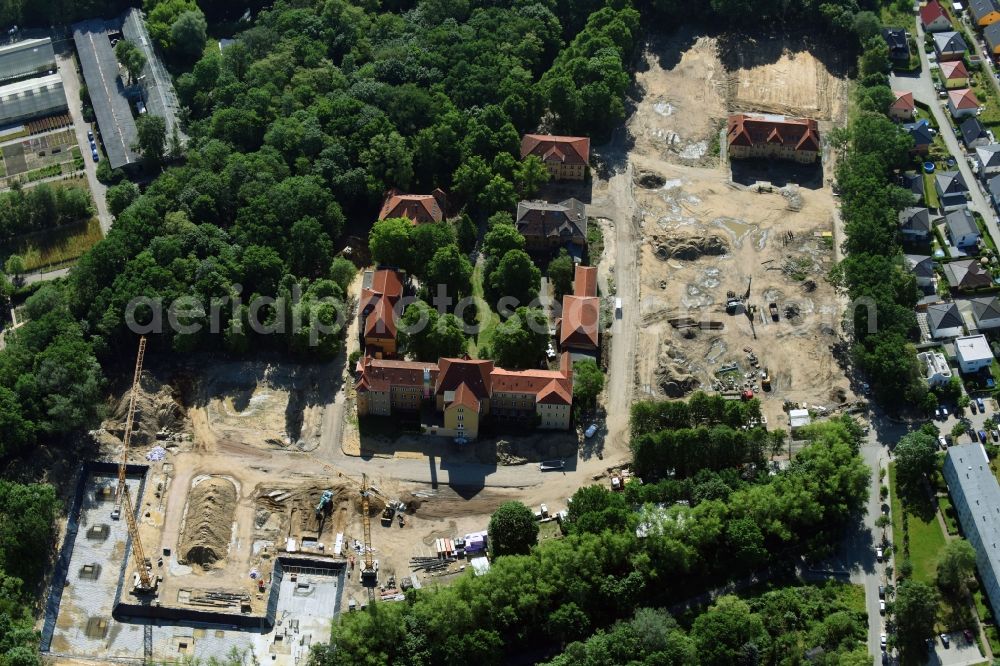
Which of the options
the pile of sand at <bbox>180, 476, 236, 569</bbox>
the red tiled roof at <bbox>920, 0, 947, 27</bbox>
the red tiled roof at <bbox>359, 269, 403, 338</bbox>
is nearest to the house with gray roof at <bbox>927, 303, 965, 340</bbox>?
the red tiled roof at <bbox>920, 0, 947, 27</bbox>

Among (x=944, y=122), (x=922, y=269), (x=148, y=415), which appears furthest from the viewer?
(x=944, y=122)

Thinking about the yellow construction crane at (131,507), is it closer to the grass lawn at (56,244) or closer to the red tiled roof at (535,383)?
the grass lawn at (56,244)

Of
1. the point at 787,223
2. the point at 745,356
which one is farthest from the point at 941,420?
the point at 787,223

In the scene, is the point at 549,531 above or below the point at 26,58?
below

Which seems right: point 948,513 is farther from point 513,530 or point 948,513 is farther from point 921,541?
point 513,530

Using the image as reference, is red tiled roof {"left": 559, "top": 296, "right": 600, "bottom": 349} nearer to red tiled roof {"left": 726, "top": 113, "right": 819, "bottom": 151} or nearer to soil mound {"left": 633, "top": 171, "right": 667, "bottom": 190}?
soil mound {"left": 633, "top": 171, "right": 667, "bottom": 190}

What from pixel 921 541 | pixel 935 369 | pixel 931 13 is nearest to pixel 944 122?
pixel 931 13

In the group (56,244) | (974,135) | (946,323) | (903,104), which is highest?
(903,104)
